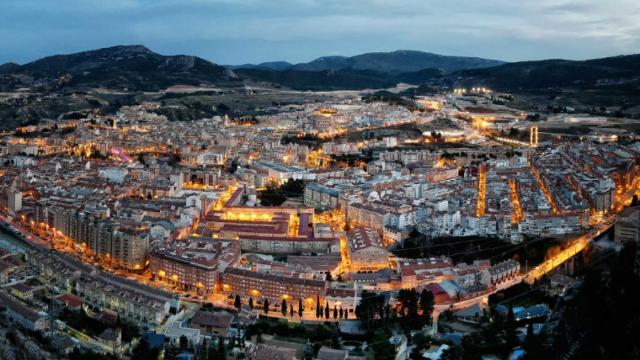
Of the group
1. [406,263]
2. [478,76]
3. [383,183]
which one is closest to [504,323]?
[406,263]

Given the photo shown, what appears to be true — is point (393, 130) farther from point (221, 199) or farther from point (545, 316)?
point (545, 316)

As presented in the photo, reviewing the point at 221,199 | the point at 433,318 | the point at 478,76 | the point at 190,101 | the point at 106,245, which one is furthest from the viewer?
the point at 478,76

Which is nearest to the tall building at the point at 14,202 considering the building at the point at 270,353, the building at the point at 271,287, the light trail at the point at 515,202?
the building at the point at 271,287

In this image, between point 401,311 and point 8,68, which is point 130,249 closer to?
point 401,311

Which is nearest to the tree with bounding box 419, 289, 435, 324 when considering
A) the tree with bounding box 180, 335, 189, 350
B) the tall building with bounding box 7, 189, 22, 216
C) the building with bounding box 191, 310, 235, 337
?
the building with bounding box 191, 310, 235, 337

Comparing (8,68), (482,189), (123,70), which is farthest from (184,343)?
(8,68)

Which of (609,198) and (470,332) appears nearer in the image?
(470,332)

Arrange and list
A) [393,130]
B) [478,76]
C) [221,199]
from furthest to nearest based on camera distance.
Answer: [478,76] → [393,130] → [221,199]
